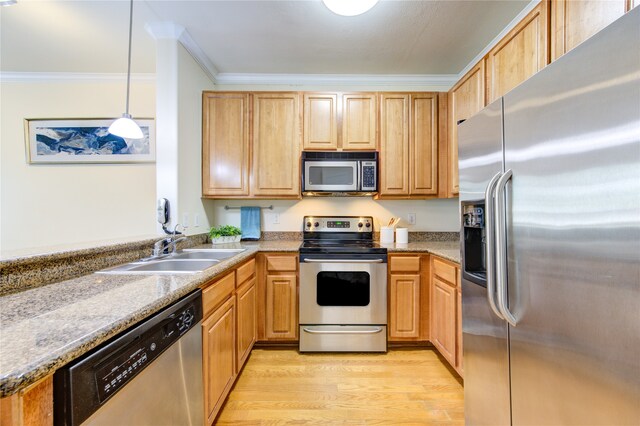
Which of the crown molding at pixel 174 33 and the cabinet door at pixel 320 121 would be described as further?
the cabinet door at pixel 320 121

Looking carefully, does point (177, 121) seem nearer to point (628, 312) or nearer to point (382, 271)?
point (382, 271)

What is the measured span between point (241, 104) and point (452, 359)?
275 centimetres

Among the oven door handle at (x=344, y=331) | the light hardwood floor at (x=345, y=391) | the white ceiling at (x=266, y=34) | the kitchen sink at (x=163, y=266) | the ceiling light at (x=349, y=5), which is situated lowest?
the light hardwood floor at (x=345, y=391)

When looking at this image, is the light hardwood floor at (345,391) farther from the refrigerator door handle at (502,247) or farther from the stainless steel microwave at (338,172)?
the stainless steel microwave at (338,172)

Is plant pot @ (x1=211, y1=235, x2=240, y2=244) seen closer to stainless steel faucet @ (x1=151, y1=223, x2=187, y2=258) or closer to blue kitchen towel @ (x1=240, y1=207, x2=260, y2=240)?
blue kitchen towel @ (x1=240, y1=207, x2=260, y2=240)

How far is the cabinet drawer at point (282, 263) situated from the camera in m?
2.39

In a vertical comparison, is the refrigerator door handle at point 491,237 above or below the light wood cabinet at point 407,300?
above

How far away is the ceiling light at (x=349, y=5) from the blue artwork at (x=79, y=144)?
2273 mm

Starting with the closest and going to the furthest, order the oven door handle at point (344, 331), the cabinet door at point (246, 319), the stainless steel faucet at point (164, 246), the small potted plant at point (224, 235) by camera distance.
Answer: the stainless steel faucet at point (164, 246) → the cabinet door at point (246, 319) → the oven door handle at point (344, 331) → the small potted plant at point (224, 235)

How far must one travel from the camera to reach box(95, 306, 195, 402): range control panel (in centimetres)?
71

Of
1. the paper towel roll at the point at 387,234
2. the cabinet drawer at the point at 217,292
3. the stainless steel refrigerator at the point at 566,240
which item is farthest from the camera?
the paper towel roll at the point at 387,234

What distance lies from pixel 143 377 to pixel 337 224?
2183 mm

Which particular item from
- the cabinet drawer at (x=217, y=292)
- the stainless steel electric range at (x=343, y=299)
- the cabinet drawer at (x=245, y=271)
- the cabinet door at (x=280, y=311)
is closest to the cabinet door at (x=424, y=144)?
the stainless steel electric range at (x=343, y=299)

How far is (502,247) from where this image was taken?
999 mm
